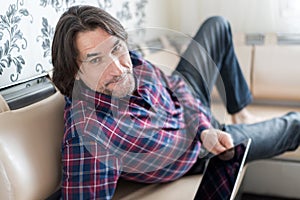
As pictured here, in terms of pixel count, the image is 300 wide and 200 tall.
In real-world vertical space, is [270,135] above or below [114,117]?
below

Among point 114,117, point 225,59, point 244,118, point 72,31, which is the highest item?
point 72,31

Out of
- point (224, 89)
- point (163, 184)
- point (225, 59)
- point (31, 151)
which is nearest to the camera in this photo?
point (31, 151)

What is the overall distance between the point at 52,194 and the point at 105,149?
8.2 inches

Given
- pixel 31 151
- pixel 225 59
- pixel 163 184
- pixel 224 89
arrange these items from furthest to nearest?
1. pixel 225 59
2. pixel 224 89
3. pixel 163 184
4. pixel 31 151

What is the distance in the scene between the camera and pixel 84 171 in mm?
1159

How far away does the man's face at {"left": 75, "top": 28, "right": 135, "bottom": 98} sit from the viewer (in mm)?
1170

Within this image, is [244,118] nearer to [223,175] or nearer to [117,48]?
[223,175]

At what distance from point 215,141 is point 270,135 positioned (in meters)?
0.34

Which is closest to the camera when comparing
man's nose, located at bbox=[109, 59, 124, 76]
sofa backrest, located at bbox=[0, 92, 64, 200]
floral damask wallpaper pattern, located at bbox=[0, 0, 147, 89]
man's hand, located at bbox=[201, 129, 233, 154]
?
sofa backrest, located at bbox=[0, 92, 64, 200]

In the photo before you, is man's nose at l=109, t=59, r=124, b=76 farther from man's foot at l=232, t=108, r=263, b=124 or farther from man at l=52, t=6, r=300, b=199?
man's foot at l=232, t=108, r=263, b=124

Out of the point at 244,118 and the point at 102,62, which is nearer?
the point at 102,62

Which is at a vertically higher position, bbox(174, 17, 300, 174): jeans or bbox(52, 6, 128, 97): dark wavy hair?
bbox(52, 6, 128, 97): dark wavy hair

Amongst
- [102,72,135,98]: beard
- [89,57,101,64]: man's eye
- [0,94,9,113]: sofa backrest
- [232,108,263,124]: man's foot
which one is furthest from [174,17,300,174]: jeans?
[0,94,9,113]: sofa backrest

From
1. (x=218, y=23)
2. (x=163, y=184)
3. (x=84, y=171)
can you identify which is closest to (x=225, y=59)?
(x=218, y=23)
